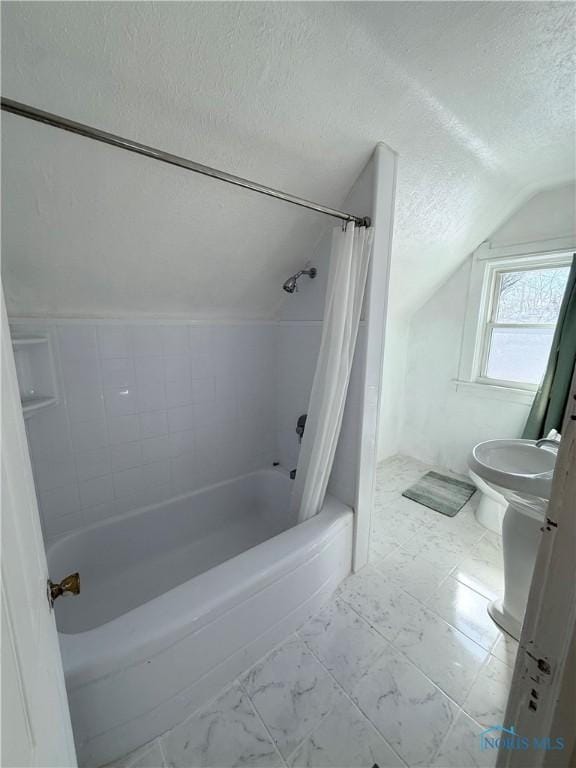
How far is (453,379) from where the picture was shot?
105 inches

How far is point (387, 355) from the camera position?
9.11ft

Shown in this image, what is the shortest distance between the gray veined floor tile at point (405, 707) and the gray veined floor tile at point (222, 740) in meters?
0.37

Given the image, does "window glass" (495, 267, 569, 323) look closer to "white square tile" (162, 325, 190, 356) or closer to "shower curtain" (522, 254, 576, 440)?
"shower curtain" (522, 254, 576, 440)

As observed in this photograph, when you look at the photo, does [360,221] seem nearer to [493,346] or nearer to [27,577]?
[27,577]

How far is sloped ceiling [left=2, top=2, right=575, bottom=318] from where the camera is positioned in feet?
2.64

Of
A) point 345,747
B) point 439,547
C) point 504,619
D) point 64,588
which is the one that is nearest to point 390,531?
point 439,547

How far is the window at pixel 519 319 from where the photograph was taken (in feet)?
7.18

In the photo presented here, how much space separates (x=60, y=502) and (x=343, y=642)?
4.90ft

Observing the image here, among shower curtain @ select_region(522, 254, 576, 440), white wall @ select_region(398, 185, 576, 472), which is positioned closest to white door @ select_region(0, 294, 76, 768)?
shower curtain @ select_region(522, 254, 576, 440)

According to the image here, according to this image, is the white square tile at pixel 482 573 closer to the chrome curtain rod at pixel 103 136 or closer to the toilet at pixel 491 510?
the toilet at pixel 491 510

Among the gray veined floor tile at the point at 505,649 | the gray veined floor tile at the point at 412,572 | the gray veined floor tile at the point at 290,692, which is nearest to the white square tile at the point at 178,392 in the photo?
the gray veined floor tile at the point at 290,692

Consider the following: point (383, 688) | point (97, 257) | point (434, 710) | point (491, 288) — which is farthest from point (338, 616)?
point (491, 288)

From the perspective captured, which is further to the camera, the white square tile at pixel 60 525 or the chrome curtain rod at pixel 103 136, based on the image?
the white square tile at pixel 60 525

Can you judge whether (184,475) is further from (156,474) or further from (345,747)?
(345,747)
